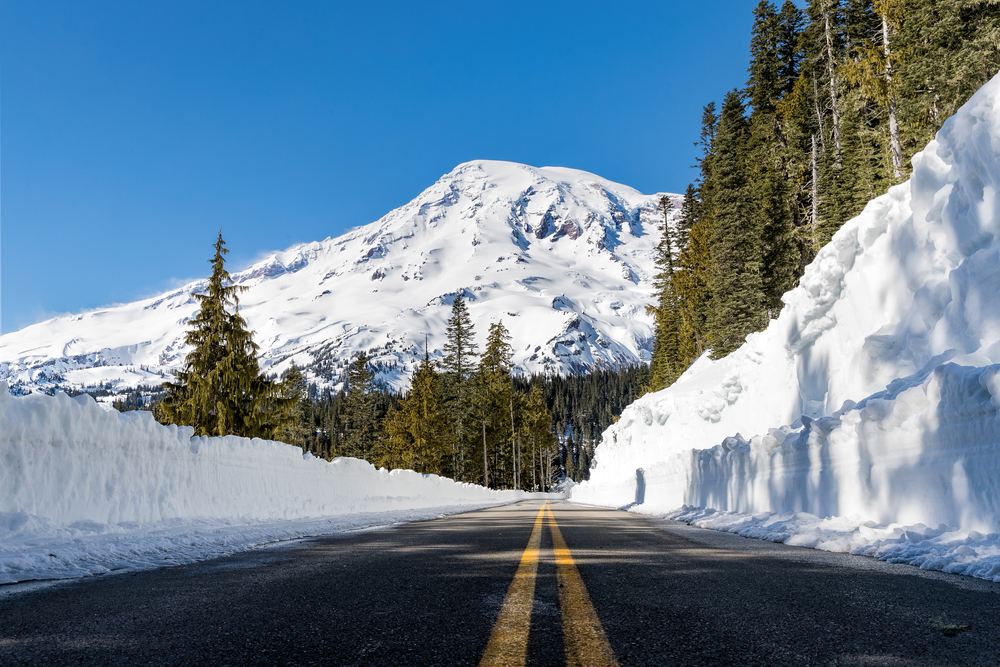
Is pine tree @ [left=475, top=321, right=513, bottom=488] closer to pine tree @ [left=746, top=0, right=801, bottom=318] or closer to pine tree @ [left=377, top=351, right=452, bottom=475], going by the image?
pine tree @ [left=377, top=351, right=452, bottom=475]

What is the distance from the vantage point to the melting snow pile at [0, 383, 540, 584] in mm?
6289

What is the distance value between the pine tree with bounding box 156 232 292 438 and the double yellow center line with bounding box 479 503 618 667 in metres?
29.5

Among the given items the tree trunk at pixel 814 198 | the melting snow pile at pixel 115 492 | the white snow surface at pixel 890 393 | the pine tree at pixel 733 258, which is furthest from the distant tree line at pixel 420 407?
the tree trunk at pixel 814 198

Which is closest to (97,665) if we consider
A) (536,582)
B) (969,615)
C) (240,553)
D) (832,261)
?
(536,582)

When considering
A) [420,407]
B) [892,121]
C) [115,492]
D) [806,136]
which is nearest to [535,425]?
[420,407]

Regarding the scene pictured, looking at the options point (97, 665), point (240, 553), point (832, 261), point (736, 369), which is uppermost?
point (832, 261)

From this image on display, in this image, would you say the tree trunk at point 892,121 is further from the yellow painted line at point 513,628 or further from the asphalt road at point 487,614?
the yellow painted line at point 513,628

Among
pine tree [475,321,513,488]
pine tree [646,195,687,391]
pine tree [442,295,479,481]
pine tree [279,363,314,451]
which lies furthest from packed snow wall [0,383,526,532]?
pine tree [475,321,513,488]

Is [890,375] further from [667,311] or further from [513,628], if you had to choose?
[667,311]

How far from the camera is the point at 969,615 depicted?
3.08 m

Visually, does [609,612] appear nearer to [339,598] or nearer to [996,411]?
[339,598]

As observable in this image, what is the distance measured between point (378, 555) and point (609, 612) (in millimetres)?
3699

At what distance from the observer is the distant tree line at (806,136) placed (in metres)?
26.4

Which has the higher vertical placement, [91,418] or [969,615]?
[91,418]
